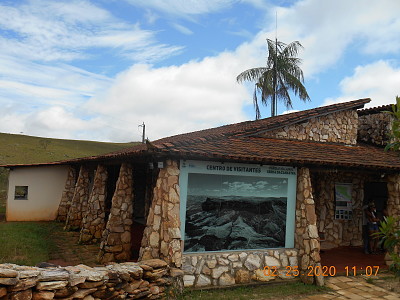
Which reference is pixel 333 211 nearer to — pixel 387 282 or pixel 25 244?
pixel 387 282

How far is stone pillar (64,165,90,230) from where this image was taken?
46.2ft

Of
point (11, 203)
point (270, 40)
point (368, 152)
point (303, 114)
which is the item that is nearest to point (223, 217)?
point (303, 114)

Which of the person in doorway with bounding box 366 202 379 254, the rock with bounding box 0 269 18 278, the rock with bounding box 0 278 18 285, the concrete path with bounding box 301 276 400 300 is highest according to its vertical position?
the person in doorway with bounding box 366 202 379 254

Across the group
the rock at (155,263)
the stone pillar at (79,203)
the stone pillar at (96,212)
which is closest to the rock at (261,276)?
the rock at (155,263)

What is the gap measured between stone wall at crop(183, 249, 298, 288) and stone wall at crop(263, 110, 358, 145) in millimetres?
4074

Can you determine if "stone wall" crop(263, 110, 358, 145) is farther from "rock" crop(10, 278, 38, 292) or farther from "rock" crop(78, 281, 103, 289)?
"rock" crop(10, 278, 38, 292)

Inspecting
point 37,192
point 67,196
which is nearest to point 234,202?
point 67,196

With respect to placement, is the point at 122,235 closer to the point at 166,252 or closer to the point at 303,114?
the point at 166,252

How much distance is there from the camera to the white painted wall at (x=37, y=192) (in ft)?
52.5

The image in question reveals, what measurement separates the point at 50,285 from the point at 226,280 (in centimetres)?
383

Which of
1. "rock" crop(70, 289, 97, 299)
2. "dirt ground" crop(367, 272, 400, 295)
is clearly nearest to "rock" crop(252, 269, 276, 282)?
"dirt ground" crop(367, 272, 400, 295)

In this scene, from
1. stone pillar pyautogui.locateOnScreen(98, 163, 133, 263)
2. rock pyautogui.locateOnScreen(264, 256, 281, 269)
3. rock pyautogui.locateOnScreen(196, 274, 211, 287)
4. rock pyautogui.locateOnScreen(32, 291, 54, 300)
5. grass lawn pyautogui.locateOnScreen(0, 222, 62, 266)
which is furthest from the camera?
stone pillar pyautogui.locateOnScreen(98, 163, 133, 263)

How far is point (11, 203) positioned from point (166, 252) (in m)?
12.0

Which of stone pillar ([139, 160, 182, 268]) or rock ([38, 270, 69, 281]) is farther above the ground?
stone pillar ([139, 160, 182, 268])
